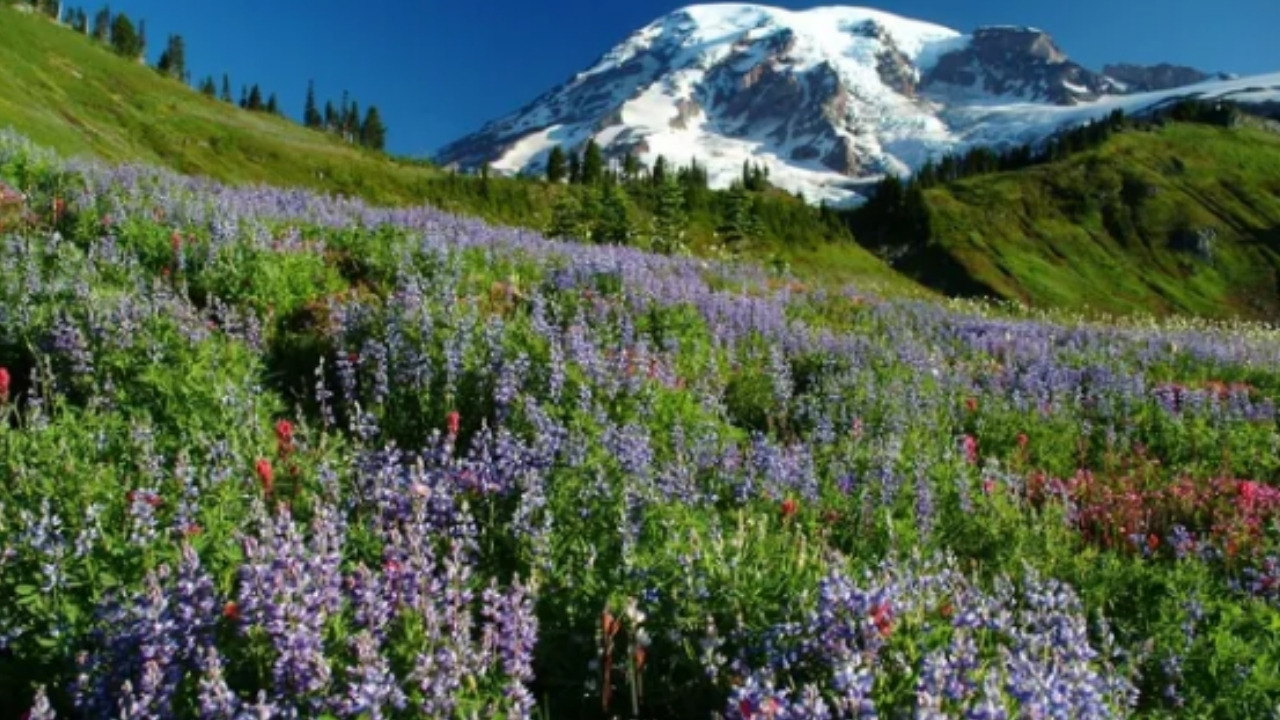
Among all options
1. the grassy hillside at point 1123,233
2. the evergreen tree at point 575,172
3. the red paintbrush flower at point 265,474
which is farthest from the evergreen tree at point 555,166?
the red paintbrush flower at point 265,474

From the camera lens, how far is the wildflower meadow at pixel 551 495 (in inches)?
164

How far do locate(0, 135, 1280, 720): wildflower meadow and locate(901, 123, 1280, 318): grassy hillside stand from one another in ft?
406

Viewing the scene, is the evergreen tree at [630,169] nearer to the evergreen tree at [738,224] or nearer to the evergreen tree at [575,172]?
the evergreen tree at [575,172]

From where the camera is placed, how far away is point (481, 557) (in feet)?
20.2

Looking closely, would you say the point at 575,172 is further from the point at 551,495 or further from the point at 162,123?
the point at 551,495

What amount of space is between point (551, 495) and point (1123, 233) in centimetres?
17455

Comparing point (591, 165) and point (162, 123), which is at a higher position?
point (591, 165)

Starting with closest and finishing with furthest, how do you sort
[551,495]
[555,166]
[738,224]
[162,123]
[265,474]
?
[265,474]
[551,495]
[738,224]
[162,123]
[555,166]

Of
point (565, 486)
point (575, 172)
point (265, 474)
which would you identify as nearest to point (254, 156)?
point (575, 172)

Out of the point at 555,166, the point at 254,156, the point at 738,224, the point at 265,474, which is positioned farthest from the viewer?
the point at 555,166

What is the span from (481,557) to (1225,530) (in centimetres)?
680

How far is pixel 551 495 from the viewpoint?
6.60m

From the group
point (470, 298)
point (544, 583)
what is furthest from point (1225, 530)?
point (470, 298)

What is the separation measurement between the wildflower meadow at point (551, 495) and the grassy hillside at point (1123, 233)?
123639 millimetres
